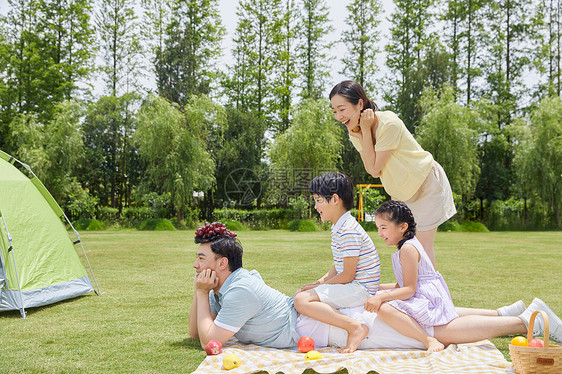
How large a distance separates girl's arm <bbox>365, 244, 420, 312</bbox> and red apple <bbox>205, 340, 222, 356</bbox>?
3.27 ft

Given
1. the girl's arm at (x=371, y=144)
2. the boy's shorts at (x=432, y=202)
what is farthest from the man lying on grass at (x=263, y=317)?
the girl's arm at (x=371, y=144)

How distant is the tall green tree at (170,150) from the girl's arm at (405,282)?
64.6 ft

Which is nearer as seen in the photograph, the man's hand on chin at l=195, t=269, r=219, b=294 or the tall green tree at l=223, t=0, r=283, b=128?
the man's hand on chin at l=195, t=269, r=219, b=294

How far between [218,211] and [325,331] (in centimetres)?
2066

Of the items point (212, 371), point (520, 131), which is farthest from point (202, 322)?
point (520, 131)

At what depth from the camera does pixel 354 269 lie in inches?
138

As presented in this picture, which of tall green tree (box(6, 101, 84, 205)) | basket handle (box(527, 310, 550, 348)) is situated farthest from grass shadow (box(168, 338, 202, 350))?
tall green tree (box(6, 101, 84, 205))

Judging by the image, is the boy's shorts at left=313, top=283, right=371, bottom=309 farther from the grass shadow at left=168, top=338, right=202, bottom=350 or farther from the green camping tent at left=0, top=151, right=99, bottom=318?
the green camping tent at left=0, top=151, right=99, bottom=318

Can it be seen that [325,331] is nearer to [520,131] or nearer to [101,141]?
[520,131]

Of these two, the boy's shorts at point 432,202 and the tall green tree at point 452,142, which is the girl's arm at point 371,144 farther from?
the tall green tree at point 452,142

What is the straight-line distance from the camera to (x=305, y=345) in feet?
11.2

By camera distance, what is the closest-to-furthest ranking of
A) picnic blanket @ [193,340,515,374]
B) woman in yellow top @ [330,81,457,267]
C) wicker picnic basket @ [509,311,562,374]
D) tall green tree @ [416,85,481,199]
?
wicker picnic basket @ [509,311,562,374] < picnic blanket @ [193,340,515,374] < woman in yellow top @ [330,81,457,267] < tall green tree @ [416,85,481,199]

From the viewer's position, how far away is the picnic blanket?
9.78ft

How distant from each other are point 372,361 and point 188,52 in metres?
27.2
